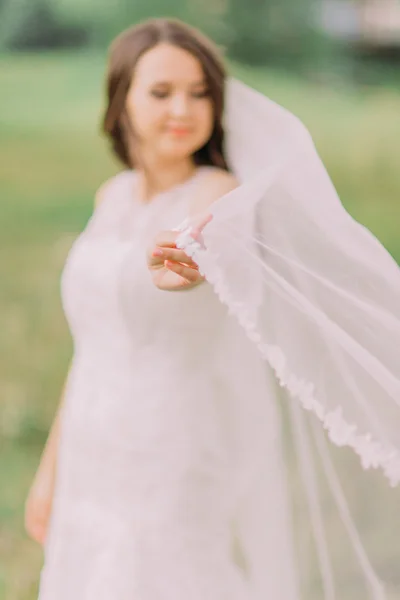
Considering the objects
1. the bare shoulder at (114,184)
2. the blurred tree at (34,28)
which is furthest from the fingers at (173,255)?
the blurred tree at (34,28)

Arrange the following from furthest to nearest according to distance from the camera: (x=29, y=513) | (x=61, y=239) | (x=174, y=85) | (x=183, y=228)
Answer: (x=61, y=239) < (x=29, y=513) < (x=174, y=85) < (x=183, y=228)

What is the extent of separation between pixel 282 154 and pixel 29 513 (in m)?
0.59

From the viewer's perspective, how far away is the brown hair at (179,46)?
0.87 meters

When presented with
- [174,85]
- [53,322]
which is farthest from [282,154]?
[53,322]

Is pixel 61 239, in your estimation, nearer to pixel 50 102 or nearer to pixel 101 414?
pixel 50 102

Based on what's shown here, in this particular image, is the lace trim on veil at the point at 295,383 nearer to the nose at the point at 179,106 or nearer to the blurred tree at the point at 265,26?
the nose at the point at 179,106

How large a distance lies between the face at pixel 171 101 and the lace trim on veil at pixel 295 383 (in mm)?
173

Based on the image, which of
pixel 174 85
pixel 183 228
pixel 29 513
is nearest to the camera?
pixel 183 228

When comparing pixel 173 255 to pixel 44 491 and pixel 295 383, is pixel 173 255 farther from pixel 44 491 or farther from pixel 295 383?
pixel 44 491

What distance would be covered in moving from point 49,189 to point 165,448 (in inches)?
19.0

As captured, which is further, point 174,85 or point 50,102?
point 50,102

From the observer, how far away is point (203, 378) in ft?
2.80

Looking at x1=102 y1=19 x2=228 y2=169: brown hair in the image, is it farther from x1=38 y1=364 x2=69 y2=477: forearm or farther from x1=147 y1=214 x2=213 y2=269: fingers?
x1=38 y1=364 x2=69 y2=477: forearm

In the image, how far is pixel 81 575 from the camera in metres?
0.87
